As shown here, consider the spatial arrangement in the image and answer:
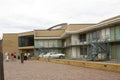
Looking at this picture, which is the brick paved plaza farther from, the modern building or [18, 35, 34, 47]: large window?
[18, 35, 34, 47]: large window

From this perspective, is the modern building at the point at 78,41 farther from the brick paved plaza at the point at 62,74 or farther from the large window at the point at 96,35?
the brick paved plaza at the point at 62,74

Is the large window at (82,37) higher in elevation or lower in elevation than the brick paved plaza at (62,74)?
higher

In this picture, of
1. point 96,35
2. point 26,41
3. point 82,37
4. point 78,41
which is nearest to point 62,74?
point 96,35

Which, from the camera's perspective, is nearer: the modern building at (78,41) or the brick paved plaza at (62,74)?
the brick paved plaza at (62,74)

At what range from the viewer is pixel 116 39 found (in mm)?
28344

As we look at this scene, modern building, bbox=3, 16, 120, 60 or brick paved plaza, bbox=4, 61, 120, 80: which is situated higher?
modern building, bbox=3, 16, 120, 60

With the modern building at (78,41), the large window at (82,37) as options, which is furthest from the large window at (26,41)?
the large window at (82,37)

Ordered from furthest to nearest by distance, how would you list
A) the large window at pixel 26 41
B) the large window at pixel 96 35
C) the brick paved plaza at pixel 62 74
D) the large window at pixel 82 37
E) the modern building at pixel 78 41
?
the large window at pixel 26 41
the large window at pixel 82 37
the large window at pixel 96 35
the modern building at pixel 78 41
the brick paved plaza at pixel 62 74

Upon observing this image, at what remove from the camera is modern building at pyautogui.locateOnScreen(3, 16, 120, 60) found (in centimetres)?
2863

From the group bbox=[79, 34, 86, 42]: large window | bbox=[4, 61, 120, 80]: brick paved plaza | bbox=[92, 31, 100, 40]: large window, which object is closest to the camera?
bbox=[4, 61, 120, 80]: brick paved plaza

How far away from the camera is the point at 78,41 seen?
137 ft

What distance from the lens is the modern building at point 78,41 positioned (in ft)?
93.9

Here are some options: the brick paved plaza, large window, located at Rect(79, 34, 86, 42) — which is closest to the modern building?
large window, located at Rect(79, 34, 86, 42)

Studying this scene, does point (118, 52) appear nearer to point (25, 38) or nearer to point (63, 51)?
point (63, 51)
